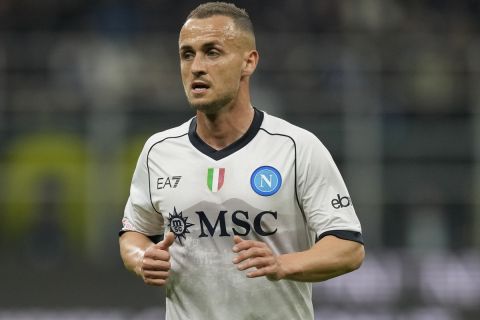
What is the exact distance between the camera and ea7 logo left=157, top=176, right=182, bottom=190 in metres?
4.97

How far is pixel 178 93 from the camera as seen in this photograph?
39.2 ft

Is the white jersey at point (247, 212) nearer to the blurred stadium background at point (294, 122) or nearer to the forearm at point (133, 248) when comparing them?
the forearm at point (133, 248)

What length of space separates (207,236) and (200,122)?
527 mm

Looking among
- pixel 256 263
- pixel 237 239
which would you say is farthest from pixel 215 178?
pixel 256 263

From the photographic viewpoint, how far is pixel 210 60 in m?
4.83

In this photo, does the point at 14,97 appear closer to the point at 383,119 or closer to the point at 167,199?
the point at 383,119

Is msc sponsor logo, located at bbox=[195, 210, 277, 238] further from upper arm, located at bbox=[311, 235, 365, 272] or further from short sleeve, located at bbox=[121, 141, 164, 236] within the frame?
short sleeve, located at bbox=[121, 141, 164, 236]

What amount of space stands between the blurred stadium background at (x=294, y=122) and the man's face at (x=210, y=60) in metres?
5.71

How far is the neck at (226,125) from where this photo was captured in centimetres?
498

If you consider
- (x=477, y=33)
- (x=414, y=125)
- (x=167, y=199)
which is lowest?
(x=167, y=199)

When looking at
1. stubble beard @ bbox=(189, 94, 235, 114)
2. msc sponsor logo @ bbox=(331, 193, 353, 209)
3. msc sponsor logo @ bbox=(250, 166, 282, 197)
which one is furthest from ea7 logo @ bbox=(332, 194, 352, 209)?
stubble beard @ bbox=(189, 94, 235, 114)

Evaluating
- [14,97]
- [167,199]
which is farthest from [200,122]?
[14,97]

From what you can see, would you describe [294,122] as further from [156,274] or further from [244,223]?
[156,274]

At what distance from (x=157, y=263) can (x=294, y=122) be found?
6.83 metres
